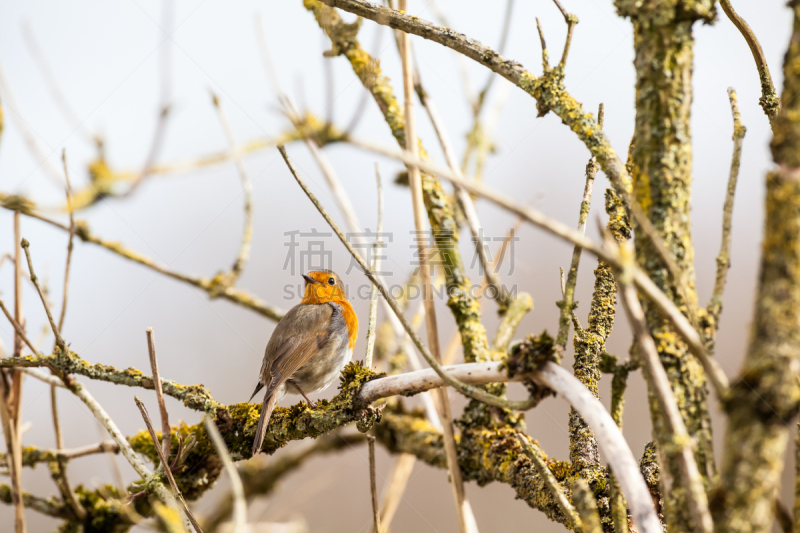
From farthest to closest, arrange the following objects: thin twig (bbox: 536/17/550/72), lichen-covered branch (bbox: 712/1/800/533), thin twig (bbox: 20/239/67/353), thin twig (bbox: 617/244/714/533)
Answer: thin twig (bbox: 20/239/67/353), thin twig (bbox: 536/17/550/72), thin twig (bbox: 617/244/714/533), lichen-covered branch (bbox: 712/1/800/533)

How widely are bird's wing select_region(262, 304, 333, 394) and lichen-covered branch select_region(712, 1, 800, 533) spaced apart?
2.50m

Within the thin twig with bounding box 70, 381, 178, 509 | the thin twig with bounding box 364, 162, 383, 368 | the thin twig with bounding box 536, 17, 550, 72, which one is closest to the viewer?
the thin twig with bounding box 536, 17, 550, 72

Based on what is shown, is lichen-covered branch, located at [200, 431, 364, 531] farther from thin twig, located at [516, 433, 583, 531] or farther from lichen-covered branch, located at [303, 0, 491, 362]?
thin twig, located at [516, 433, 583, 531]

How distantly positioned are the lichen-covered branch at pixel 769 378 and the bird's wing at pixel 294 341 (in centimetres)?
250

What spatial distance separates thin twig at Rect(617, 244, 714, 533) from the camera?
81 centimetres

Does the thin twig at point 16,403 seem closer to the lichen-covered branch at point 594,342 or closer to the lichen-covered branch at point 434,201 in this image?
the lichen-covered branch at point 434,201

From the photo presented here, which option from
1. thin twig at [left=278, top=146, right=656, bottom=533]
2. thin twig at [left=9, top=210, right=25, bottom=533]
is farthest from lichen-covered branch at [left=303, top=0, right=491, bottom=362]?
thin twig at [left=9, top=210, right=25, bottom=533]

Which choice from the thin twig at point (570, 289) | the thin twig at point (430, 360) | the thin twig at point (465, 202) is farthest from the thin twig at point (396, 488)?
the thin twig at point (570, 289)

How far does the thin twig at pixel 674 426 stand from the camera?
2.67 feet

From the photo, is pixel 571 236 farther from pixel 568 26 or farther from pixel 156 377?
pixel 156 377

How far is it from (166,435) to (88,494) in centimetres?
125

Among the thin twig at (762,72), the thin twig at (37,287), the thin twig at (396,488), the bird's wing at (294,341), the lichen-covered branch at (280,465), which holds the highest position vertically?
the thin twig at (762,72)

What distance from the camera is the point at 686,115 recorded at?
982 millimetres

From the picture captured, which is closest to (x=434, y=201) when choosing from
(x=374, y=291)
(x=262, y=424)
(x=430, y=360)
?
(x=374, y=291)
